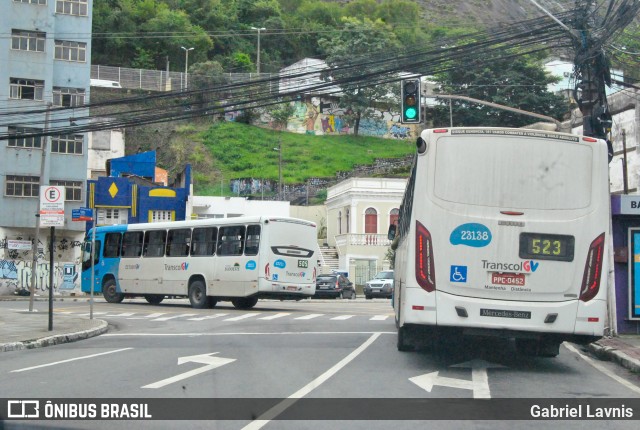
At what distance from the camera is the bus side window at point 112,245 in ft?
110

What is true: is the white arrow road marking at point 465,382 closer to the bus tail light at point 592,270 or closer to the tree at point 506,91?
the bus tail light at point 592,270

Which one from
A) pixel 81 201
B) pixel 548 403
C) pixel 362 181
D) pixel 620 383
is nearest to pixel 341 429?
pixel 548 403

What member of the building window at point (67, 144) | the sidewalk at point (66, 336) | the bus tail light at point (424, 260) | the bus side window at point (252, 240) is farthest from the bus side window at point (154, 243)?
the bus tail light at point (424, 260)

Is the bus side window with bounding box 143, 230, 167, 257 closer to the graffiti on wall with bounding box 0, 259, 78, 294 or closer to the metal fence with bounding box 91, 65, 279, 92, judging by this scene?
the graffiti on wall with bounding box 0, 259, 78, 294

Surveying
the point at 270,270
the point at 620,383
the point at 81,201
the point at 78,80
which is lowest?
the point at 620,383

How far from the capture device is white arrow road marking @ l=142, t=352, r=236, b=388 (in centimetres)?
1060

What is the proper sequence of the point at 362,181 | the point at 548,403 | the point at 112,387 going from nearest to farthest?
the point at 548,403
the point at 112,387
the point at 362,181

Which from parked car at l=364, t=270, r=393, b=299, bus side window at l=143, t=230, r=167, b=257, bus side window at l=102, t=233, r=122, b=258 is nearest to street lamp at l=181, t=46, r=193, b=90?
parked car at l=364, t=270, r=393, b=299

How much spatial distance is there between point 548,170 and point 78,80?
140ft

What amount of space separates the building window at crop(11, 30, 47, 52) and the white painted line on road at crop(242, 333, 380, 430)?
39.8 meters

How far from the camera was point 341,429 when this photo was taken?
25.5 ft

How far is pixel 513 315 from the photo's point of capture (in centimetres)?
1159

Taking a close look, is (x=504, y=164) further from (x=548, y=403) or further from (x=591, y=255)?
(x=548, y=403)

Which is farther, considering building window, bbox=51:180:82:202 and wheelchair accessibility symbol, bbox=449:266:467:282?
building window, bbox=51:180:82:202
